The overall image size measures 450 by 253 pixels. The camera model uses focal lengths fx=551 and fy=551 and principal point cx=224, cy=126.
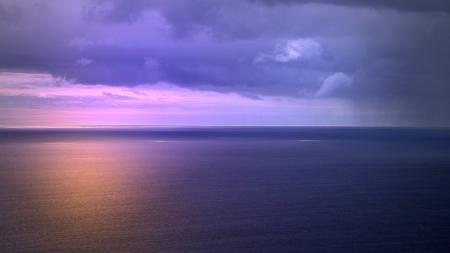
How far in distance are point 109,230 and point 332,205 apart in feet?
51.6

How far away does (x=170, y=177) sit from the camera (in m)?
56.1

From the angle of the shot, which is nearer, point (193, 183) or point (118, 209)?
point (118, 209)

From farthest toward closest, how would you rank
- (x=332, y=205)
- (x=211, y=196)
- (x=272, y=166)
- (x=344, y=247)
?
(x=272, y=166)
(x=211, y=196)
(x=332, y=205)
(x=344, y=247)

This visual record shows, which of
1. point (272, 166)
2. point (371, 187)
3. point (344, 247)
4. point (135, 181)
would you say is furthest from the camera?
point (272, 166)

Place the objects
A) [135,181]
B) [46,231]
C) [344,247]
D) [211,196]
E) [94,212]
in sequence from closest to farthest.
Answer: [344,247] → [46,231] → [94,212] → [211,196] → [135,181]

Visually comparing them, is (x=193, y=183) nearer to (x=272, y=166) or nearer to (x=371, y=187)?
(x=371, y=187)

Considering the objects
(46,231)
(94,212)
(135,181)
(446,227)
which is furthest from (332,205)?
(135,181)

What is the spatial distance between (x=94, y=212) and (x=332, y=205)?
15.7 meters

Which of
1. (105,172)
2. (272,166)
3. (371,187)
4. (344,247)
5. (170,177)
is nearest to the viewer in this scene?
(344,247)

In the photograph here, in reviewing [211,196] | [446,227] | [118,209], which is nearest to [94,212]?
[118,209]

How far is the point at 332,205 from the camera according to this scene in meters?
37.2

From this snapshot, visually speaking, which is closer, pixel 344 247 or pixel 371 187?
pixel 344 247

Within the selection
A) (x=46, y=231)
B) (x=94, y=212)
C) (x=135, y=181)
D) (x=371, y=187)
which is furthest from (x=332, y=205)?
(x=135, y=181)

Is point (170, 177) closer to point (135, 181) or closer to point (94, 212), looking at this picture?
point (135, 181)
